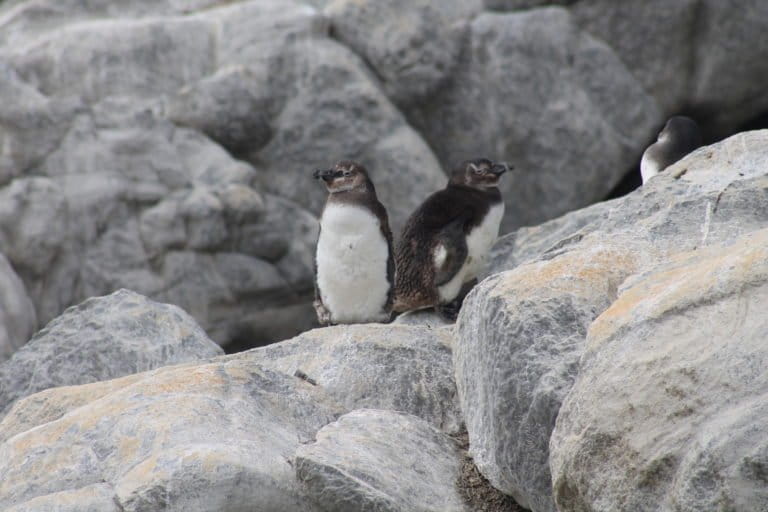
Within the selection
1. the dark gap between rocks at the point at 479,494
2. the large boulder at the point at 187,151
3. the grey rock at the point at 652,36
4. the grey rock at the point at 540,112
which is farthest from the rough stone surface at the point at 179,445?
the grey rock at the point at 652,36

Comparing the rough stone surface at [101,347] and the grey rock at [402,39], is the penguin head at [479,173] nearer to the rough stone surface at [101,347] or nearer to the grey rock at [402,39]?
the rough stone surface at [101,347]

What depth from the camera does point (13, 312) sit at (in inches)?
351

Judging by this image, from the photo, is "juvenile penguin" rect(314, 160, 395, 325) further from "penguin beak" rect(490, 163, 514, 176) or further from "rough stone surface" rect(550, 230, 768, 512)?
"rough stone surface" rect(550, 230, 768, 512)

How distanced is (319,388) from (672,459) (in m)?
1.72

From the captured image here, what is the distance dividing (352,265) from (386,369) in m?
1.76

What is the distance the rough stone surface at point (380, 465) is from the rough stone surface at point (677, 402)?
0.49 meters

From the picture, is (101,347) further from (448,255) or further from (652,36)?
(652,36)

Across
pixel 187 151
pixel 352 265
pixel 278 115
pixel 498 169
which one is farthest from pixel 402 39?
pixel 352 265

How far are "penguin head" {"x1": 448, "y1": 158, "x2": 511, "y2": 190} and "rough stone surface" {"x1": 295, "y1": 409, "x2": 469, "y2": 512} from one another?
318cm

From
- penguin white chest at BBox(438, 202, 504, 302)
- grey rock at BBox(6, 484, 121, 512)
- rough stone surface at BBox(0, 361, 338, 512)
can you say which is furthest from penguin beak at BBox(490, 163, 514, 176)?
grey rock at BBox(6, 484, 121, 512)

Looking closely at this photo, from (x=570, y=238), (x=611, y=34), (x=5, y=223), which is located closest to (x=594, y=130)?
(x=611, y=34)

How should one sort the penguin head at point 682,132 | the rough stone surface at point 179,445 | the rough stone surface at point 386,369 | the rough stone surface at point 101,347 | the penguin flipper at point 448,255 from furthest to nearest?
the penguin head at point 682,132 → the penguin flipper at point 448,255 → the rough stone surface at point 101,347 → the rough stone surface at point 386,369 → the rough stone surface at point 179,445

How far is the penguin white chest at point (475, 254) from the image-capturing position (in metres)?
6.83

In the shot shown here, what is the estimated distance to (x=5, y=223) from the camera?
9.48m
